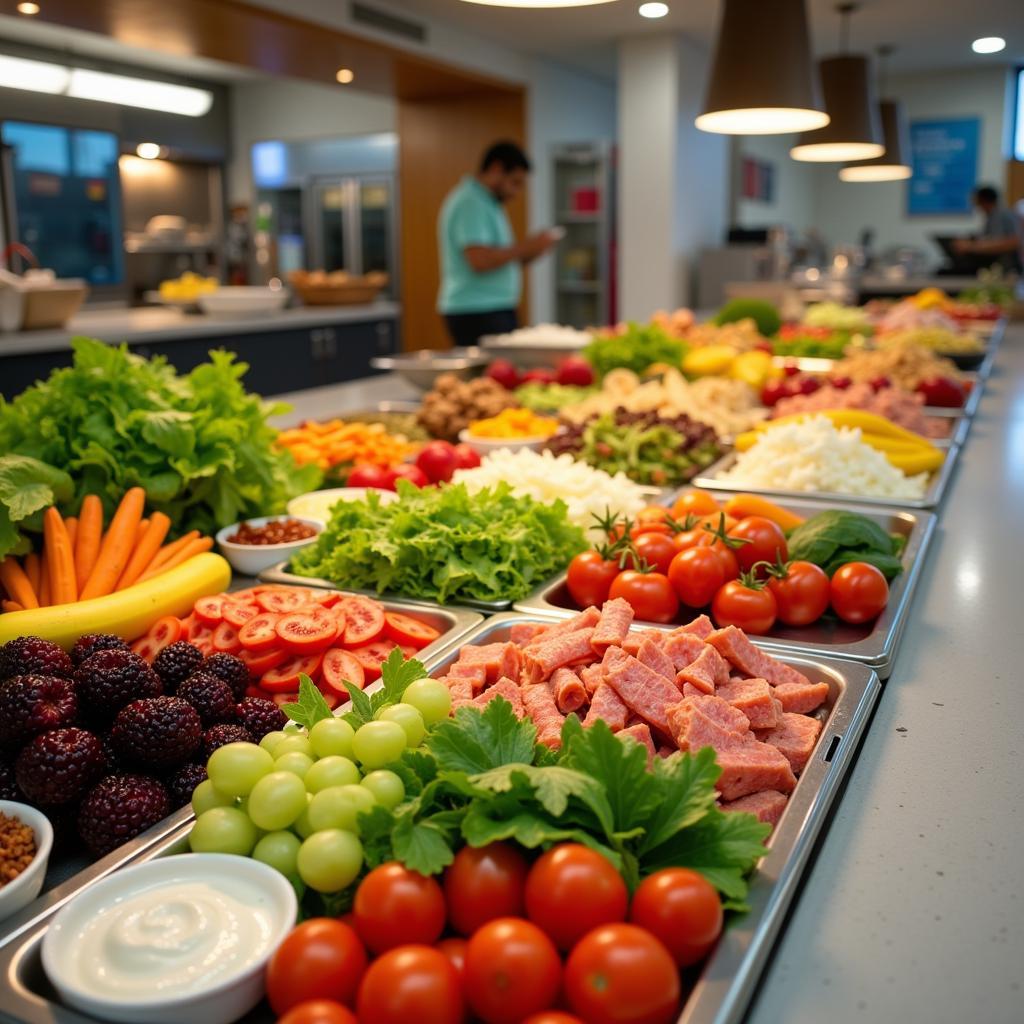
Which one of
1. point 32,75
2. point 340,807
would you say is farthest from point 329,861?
point 32,75

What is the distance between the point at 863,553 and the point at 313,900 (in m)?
1.27

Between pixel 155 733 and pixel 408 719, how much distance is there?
1.01ft

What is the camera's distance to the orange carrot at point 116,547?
1794 millimetres

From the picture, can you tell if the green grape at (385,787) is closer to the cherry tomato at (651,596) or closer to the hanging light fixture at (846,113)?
the cherry tomato at (651,596)

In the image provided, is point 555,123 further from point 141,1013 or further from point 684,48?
point 141,1013

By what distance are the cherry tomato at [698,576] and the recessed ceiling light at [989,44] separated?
32.8ft

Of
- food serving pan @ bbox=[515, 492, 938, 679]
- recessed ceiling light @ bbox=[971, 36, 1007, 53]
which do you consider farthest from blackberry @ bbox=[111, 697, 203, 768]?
recessed ceiling light @ bbox=[971, 36, 1007, 53]

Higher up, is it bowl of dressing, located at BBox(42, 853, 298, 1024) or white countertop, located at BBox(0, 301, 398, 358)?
white countertop, located at BBox(0, 301, 398, 358)

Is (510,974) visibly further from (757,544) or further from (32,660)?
(757,544)

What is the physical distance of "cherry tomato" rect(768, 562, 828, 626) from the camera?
1.77 m

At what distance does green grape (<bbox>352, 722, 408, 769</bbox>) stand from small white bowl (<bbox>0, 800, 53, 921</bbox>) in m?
0.34

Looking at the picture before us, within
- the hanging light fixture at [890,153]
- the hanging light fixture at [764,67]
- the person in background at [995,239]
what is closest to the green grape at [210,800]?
the hanging light fixture at [764,67]

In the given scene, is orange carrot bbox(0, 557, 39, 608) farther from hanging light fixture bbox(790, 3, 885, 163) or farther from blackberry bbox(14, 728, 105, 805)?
hanging light fixture bbox(790, 3, 885, 163)

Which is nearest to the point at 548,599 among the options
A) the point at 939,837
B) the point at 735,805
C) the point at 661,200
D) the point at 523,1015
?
the point at 735,805
